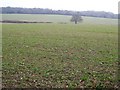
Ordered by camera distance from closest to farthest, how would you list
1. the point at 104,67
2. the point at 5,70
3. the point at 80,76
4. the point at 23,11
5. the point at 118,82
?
the point at 118,82 < the point at 80,76 < the point at 5,70 < the point at 104,67 < the point at 23,11

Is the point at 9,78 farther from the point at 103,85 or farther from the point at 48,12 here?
the point at 48,12

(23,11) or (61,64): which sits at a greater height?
(23,11)

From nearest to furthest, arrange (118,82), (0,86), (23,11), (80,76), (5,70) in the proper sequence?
(0,86)
(118,82)
(80,76)
(5,70)
(23,11)

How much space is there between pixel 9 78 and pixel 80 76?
10.2 ft

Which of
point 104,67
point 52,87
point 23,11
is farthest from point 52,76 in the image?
point 23,11

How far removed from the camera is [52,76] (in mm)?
11328

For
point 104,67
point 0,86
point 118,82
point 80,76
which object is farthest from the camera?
point 104,67

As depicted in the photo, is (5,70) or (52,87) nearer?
(52,87)

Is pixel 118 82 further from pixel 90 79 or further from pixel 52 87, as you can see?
pixel 52 87

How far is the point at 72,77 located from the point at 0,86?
323 centimetres

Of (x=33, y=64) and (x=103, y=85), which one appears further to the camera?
(x=33, y=64)

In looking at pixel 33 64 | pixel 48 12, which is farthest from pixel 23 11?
pixel 33 64

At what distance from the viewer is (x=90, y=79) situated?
36.0ft

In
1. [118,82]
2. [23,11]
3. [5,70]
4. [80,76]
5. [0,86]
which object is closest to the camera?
[0,86]
